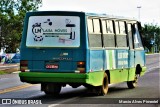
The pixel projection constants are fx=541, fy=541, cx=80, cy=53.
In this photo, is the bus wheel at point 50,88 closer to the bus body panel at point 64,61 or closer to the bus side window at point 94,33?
the bus body panel at point 64,61

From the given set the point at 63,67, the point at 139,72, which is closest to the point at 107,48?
the point at 63,67

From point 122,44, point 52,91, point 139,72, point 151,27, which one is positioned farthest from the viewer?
point 151,27

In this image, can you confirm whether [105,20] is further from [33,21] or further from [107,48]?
[33,21]

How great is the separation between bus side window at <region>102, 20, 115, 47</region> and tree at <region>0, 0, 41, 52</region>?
51.1 m

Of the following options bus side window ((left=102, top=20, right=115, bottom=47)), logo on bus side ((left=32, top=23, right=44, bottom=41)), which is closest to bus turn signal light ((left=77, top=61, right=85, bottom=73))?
logo on bus side ((left=32, top=23, right=44, bottom=41))

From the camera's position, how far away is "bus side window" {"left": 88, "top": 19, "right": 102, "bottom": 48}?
1703 centimetres

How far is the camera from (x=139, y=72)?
21.5 meters

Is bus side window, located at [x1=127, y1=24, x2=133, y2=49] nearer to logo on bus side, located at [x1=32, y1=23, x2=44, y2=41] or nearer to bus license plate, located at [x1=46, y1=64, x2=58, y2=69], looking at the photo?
logo on bus side, located at [x1=32, y1=23, x2=44, y2=41]

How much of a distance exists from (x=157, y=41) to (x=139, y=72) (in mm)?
122482

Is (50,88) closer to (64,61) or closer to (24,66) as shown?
(24,66)

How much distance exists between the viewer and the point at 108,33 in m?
18.4

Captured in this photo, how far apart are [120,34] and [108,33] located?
3.60ft

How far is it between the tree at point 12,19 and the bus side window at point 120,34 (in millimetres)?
50079

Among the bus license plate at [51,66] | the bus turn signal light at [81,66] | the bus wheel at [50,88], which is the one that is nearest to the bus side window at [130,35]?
the bus wheel at [50,88]
